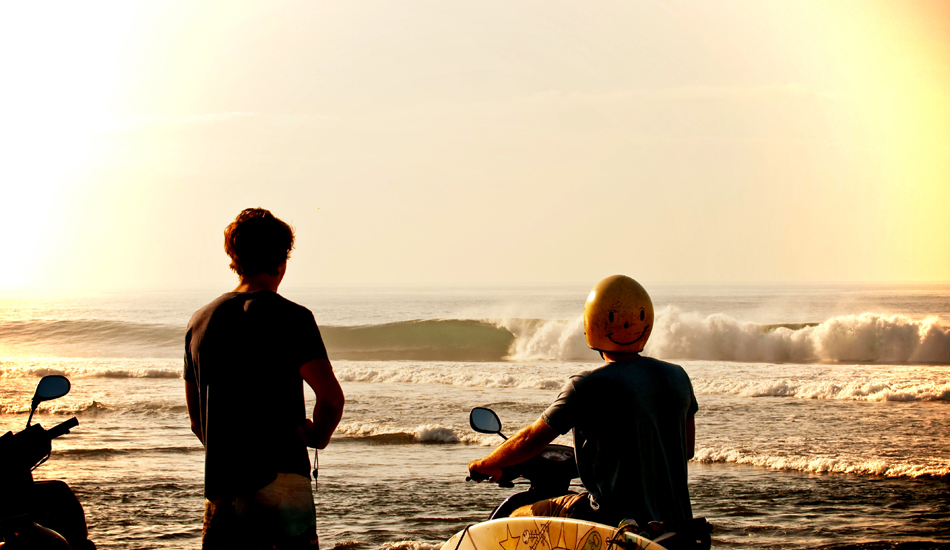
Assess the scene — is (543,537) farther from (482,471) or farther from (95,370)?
(95,370)

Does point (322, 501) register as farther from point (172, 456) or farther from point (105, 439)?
point (105, 439)

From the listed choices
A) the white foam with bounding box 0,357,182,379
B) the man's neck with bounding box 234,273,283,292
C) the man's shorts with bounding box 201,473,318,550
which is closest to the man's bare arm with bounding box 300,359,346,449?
the man's shorts with bounding box 201,473,318,550

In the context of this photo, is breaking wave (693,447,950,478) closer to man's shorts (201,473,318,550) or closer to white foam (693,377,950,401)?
white foam (693,377,950,401)

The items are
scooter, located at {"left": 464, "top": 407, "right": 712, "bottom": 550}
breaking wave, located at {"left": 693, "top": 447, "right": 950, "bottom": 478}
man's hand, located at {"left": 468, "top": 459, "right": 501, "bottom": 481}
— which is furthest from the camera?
breaking wave, located at {"left": 693, "top": 447, "right": 950, "bottom": 478}

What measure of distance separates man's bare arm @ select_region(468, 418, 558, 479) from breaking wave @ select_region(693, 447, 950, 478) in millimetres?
7223

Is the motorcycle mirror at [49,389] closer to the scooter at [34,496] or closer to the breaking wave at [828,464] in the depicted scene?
the scooter at [34,496]

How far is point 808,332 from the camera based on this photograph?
31.0 meters

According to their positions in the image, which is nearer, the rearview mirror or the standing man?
the standing man

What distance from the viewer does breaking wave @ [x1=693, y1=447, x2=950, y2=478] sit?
342 inches

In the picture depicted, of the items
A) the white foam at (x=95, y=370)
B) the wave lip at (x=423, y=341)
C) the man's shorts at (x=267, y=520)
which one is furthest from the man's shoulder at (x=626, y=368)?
the wave lip at (x=423, y=341)

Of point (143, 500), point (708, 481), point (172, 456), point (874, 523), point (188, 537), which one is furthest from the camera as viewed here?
point (172, 456)

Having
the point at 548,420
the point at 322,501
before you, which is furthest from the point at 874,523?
the point at 548,420

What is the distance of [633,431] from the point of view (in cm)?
256

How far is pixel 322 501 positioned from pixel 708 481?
12.7ft
